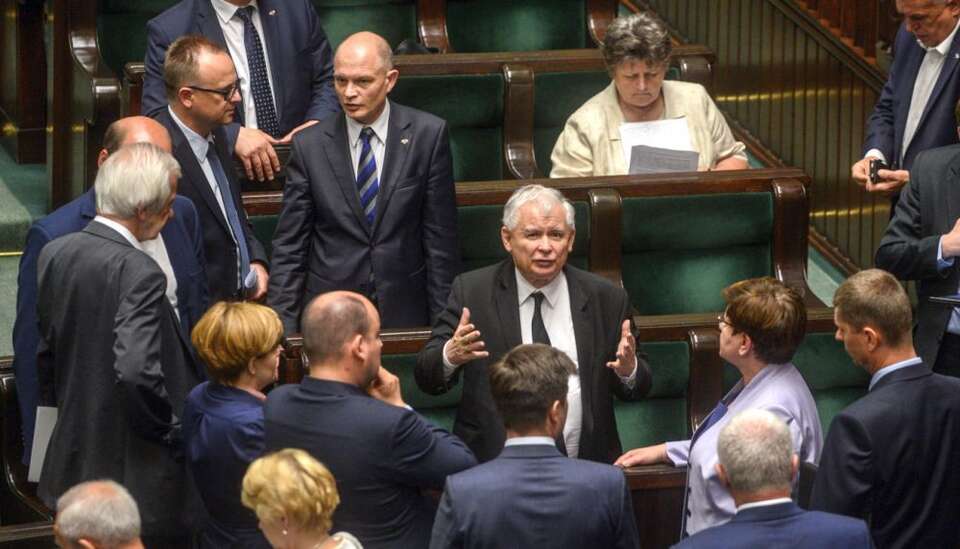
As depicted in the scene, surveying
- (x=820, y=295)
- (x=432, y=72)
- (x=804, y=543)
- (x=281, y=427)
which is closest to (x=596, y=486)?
(x=804, y=543)

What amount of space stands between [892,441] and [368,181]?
1.53m

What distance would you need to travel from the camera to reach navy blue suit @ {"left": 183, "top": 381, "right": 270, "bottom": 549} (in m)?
3.15

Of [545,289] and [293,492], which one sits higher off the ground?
[545,289]

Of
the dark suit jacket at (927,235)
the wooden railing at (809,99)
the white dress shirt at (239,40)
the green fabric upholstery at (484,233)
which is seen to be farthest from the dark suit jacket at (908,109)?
the white dress shirt at (239,40)

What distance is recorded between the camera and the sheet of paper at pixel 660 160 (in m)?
4.71

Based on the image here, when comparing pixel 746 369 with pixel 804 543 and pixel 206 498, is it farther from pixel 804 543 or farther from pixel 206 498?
pixel 206 498

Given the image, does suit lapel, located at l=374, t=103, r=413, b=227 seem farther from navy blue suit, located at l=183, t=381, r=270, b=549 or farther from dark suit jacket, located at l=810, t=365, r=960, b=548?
dark suit jacket, located at l=810, t=365, r=960, b=548

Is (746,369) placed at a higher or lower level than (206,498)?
higher

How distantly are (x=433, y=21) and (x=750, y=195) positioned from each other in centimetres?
154

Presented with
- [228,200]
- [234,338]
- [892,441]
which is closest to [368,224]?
[228,200]

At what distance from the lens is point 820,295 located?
223 inches

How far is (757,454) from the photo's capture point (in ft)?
9.03

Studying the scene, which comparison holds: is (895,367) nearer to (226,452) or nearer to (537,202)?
(537,202)

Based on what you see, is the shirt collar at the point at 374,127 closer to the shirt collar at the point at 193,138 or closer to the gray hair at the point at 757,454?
the shirt collar at the point at 193,138
